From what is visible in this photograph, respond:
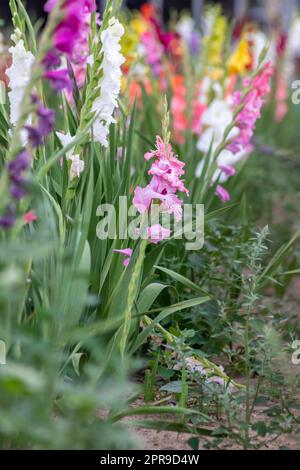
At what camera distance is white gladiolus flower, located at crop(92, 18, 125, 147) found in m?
2.04

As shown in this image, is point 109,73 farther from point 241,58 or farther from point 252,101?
point 241,58

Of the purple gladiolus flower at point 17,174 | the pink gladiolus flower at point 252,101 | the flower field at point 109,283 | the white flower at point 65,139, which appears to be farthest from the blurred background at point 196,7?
the purple gladiolus flower at point 17,174

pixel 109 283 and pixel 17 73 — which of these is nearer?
pixel 17 73

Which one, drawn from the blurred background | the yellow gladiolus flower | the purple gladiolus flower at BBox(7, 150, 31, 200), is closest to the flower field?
the purple gladiolus flower at BBox(7, 150, 31, 200)

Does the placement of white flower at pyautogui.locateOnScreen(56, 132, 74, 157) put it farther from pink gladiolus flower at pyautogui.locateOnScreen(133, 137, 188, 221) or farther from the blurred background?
the blurred background

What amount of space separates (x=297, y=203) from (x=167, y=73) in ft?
3.37

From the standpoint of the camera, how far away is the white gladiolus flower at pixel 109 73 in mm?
2045

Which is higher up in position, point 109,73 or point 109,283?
point 109,73

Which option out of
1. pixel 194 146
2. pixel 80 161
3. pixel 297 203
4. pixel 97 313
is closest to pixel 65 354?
pixel 97 313

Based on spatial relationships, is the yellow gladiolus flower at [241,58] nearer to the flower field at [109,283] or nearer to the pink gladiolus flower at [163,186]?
the flower field at [109,283]

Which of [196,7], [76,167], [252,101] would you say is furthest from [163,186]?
[196,7]

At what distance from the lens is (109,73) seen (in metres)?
2.04

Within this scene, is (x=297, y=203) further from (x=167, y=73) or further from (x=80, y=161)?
(x=80, y=161)
